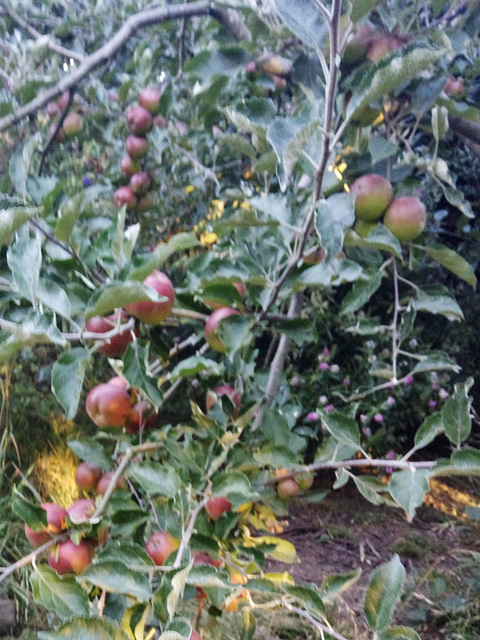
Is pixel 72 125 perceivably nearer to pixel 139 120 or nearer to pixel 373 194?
pixel 139 120

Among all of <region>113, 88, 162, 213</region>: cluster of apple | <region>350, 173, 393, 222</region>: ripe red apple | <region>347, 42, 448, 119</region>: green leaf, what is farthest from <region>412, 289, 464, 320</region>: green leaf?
<region>113, 88, 162, 213</region>: cluster of apple

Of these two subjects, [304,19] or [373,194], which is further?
[373,194]

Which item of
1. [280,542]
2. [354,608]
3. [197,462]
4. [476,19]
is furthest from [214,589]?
[354,608]

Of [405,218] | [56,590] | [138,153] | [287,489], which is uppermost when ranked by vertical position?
[405,218]

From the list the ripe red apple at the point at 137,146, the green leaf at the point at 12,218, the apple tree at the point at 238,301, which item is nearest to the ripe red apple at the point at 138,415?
the apple tree at the point at 238,301

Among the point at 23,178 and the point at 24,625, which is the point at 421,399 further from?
the point at 23,178

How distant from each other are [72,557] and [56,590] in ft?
0.20

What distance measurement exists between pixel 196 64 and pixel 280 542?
0.82 metres

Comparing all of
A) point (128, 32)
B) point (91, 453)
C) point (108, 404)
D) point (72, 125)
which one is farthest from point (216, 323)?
point (72, 125)

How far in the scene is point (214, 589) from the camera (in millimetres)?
513

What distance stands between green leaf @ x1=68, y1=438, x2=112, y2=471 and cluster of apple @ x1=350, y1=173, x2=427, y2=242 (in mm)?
536

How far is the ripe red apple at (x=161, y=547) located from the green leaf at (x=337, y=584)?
0.19 meters

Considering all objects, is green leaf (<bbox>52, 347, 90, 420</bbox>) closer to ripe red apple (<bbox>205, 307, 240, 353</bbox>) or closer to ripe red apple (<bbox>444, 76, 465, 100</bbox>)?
ripe red apple (<bbox>205, 307, 240, 353</bbox>)

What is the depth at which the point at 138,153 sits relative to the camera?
1.16 m
